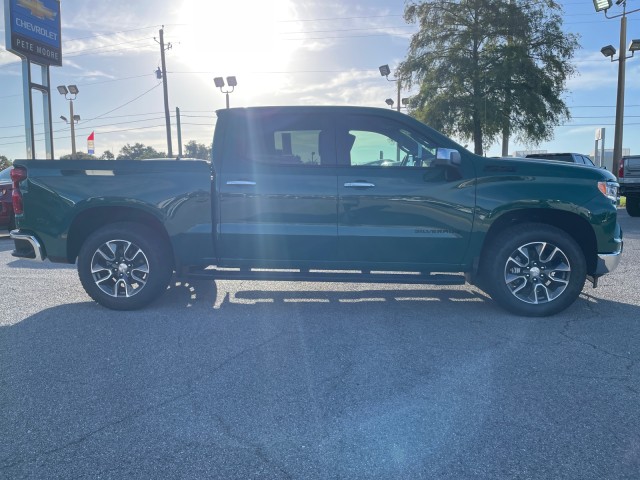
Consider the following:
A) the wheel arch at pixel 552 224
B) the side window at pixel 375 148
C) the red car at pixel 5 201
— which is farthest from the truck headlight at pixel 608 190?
the red car at pixel 5 201

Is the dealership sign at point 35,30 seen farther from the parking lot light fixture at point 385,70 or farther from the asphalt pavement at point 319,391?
the parking lot light fixture at point 385,70

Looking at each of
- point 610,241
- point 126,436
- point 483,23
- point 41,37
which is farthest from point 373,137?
point 483,23

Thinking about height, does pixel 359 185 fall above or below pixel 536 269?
above

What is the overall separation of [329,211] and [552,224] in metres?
2.32

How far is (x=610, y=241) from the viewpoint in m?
5.04

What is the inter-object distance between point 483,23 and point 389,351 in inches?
958

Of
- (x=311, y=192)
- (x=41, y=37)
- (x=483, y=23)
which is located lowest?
(x=311, y=192)

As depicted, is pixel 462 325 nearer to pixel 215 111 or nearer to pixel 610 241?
pixel 610 241

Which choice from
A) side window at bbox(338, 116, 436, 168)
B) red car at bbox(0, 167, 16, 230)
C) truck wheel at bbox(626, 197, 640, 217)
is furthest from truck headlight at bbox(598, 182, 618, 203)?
truck wheel at bbox(626, 197, 640, 217)

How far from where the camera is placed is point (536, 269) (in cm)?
507

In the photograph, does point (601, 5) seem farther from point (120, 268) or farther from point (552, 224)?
point (120, 268)

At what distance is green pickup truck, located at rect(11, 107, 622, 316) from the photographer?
503cm

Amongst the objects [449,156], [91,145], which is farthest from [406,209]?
[91,145]

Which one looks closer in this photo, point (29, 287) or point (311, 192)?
point (311, 192)
